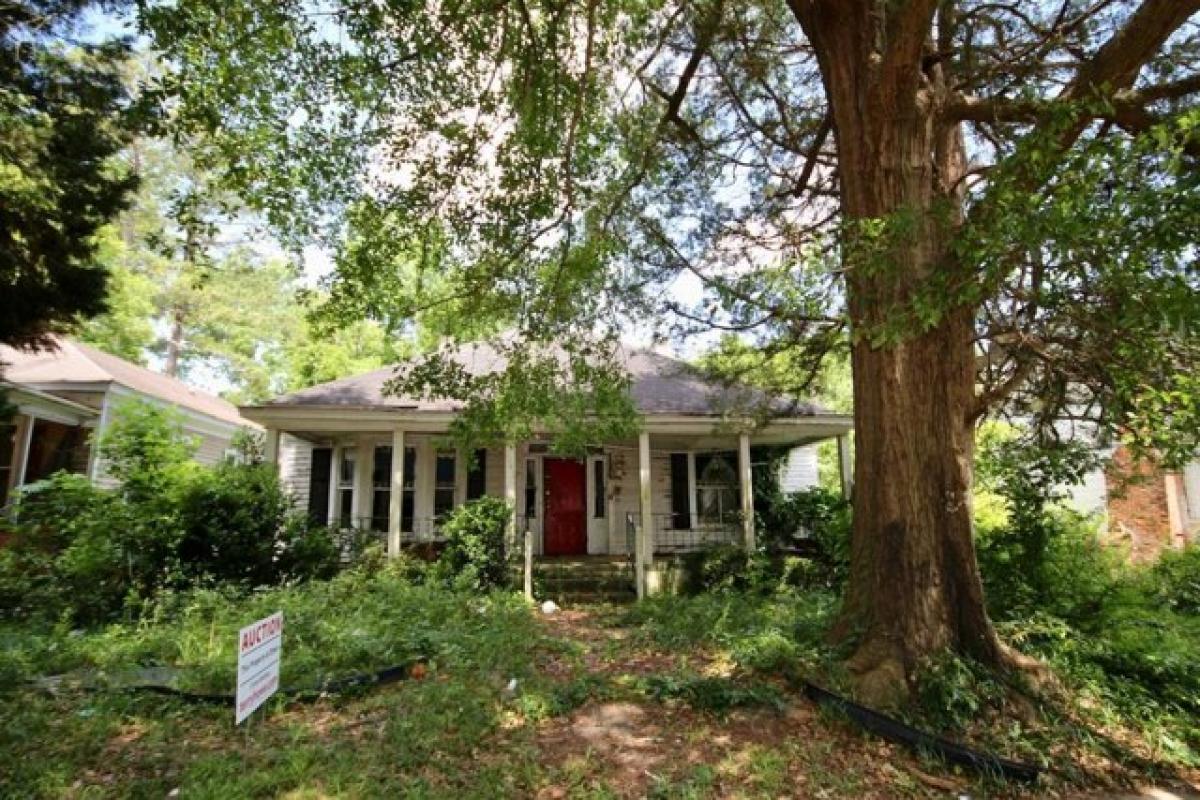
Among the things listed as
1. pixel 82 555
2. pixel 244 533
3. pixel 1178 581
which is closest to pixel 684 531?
pixel 1178 581

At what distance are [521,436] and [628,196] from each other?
3.40 meters

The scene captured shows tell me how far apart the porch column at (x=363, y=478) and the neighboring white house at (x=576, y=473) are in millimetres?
21

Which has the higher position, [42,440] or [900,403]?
[42,440]

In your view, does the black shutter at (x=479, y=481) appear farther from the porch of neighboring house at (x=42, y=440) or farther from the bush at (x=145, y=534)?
the porch of neighboring house at (x=42, y=440)

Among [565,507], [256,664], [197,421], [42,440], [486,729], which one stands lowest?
[486,729]

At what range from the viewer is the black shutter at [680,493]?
14.4 meters

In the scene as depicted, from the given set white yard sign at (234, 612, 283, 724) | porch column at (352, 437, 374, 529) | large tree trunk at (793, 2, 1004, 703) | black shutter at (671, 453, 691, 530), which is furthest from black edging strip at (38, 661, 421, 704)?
black shutter at (671, 453, 691, 530)

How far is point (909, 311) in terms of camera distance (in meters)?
4.89

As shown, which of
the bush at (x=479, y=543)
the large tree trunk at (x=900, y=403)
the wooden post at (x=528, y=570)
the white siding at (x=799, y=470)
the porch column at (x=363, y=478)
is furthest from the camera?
the white siding at (x=799, y=470)

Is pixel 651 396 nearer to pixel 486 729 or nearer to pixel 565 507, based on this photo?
pixel 565 507

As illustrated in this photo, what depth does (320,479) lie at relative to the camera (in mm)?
13859

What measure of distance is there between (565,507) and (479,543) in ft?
12.0

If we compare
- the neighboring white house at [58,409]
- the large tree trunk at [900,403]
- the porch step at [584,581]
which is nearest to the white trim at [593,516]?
the porch step at [584,581]

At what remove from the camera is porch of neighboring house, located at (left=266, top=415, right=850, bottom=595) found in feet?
43.2
